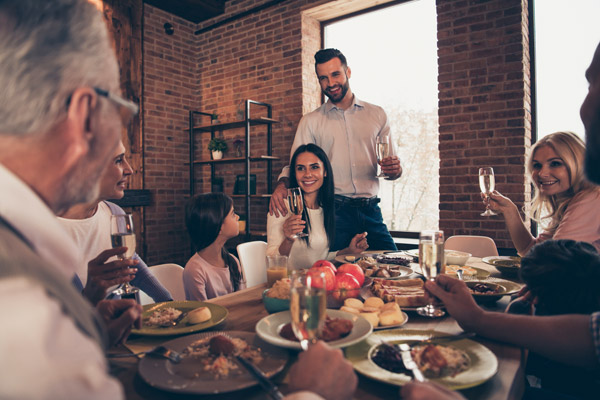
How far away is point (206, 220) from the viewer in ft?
6.89

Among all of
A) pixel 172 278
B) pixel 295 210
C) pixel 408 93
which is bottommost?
pixel 172 278

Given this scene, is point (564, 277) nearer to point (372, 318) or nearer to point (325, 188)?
point (372, 318)

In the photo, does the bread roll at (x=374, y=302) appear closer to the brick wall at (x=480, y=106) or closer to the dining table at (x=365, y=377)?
the dining table at (x=365, y=377)

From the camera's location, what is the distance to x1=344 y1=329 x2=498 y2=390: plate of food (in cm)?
73

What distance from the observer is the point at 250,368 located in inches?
30.7

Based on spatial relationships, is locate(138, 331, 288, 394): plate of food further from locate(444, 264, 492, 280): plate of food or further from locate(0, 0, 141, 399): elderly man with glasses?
locate(444, 264, 492, 280): plate of food

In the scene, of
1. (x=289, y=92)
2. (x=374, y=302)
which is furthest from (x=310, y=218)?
(x=289, y=92)

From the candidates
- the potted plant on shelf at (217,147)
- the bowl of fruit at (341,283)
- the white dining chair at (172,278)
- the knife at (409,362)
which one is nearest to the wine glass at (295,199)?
the bowl of fruit at (341,283)

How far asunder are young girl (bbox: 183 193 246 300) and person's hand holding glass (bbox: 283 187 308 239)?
14.1 inches

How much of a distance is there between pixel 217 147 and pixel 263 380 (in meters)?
4.43

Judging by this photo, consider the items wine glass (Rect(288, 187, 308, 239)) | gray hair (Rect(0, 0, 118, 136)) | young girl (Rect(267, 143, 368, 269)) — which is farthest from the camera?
young girl (Rect(267, 143, 368, 269))

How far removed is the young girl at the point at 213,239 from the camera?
1.99 m

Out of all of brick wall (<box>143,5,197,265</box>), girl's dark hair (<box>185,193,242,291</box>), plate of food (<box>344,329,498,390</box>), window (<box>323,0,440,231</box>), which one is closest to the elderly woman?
girl's dark hair (<box>185,193,242,291</box>)

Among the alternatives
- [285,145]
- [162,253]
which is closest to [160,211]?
[162,253]
